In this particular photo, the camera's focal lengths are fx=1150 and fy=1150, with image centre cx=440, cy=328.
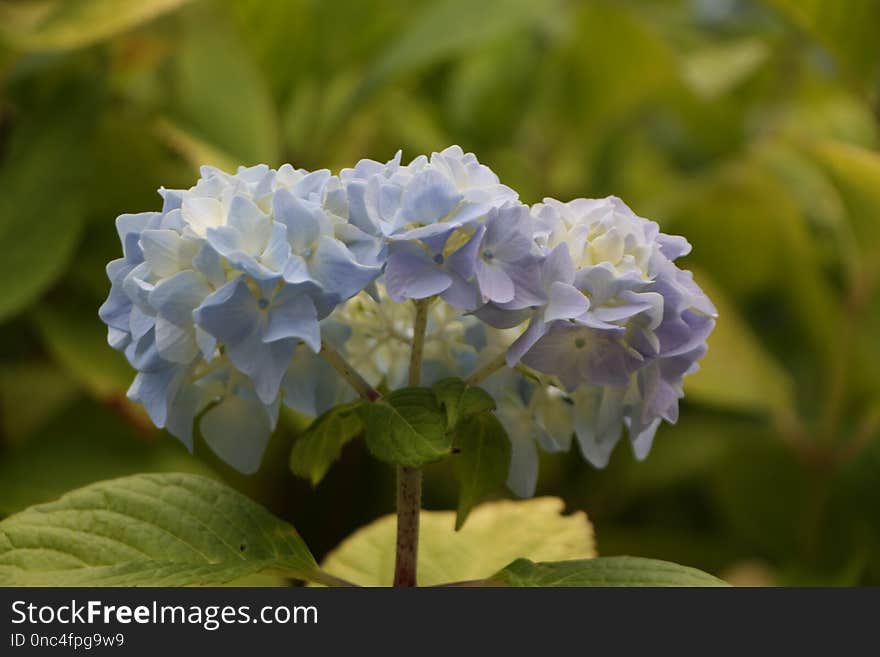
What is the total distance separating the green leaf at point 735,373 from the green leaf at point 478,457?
22.6 inches

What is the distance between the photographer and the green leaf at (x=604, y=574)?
0.62 metres

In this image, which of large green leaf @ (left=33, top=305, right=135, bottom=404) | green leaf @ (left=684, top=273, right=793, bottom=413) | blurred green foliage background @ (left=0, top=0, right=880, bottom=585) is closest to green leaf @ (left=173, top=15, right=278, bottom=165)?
blurred green foliage background @ (left=0, top=0, right=880, bottom=585)

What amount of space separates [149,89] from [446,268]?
41.8 inches

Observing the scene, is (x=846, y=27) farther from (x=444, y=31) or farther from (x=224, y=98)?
(x=224, y=98)

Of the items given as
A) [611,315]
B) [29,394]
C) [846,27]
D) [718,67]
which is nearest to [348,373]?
[611,315]

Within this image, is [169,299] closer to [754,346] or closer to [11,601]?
[11,601]

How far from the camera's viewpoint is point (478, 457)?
655 mm

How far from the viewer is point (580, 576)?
630mm

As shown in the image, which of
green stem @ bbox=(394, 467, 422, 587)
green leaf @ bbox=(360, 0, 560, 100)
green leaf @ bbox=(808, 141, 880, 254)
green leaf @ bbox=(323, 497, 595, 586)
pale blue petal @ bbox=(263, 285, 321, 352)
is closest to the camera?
pale blue petal @ bbox=(263, 285, 321, 352)

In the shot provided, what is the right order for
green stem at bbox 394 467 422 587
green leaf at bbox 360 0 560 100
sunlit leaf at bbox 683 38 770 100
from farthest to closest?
sunlit leaf at bbox 683 38 770 100
green leaf at bbox 360 0 560 100
green stem at bbox 394 467 422 587

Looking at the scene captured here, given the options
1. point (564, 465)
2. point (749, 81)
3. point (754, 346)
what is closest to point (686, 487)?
point (564, 465)

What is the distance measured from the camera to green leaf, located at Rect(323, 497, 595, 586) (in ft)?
2.63

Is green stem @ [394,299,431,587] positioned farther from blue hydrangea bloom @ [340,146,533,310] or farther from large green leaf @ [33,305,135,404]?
large green leaf @ [33,305,135,404]

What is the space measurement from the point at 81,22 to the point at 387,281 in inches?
26.2
